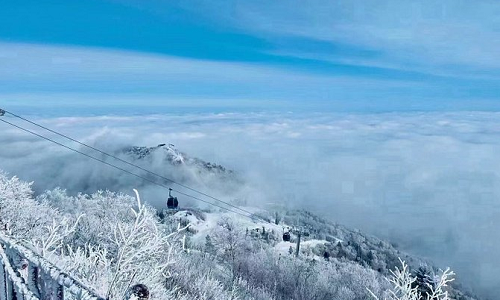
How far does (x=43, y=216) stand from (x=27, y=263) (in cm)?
2887

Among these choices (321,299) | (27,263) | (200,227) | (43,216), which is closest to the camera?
(27,263)

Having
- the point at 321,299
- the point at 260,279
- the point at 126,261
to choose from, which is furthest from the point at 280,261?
the point at 126,261

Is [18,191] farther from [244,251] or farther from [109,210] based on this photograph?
[244,251]

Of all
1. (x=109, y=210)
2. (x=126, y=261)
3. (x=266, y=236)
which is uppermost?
(x=126, y=261)

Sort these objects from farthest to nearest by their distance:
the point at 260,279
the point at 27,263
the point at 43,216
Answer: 1. the point at 260,279
2. the point at 43,216
3. the point at 27,263

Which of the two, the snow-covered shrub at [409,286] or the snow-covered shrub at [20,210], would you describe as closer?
the snow-covered shrub at [409,286]

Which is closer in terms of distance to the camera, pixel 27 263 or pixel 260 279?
pixel 27 263

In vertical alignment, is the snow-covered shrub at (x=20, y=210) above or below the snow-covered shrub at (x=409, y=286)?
below

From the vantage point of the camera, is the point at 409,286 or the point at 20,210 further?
the point at 20,210

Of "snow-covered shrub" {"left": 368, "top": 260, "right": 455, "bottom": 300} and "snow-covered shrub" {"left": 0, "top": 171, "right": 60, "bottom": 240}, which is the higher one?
"snow-covered shrub" {"left": 368, "top": 260, "right": 455, "bottom": 300}

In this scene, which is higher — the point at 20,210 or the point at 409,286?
the point at 409,286

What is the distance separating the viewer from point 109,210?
50.0m

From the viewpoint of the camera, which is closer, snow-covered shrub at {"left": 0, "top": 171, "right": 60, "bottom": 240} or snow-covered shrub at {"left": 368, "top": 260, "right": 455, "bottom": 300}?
snow-covered shrub at {"left": 368, "top": 260, "right": 455, "bottom": 300}

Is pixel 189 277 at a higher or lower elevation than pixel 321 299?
higher
